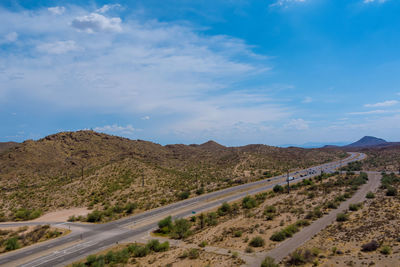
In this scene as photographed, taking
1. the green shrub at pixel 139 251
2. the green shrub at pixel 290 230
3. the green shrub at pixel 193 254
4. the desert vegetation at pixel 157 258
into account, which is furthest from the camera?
the green shrub at pixel 290 230

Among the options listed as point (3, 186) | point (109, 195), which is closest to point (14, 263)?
point (109, 195)

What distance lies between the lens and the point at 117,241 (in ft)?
116

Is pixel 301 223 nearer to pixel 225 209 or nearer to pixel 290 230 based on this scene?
pixel 290 230

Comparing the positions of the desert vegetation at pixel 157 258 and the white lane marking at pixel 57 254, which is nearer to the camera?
the desert vegetation at pixel 157 258

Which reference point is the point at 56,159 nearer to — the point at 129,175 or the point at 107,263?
the point at 129,175

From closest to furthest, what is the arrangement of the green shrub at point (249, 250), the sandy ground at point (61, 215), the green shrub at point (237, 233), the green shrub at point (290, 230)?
the green shrub at point (249, 250) → the green shrub at point (290, 230) → the green shrub at point (237, 233) → the sandy ground at point (61, 215)

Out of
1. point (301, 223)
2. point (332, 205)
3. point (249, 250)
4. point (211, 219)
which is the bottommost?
point (211, 219)

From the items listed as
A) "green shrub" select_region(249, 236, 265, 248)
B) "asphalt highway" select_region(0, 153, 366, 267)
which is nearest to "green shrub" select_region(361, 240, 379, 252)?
"green shrub" select_region(249, 236, 265, 248)

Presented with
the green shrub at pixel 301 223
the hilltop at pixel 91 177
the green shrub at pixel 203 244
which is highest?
the hilltop at pixel 91 177

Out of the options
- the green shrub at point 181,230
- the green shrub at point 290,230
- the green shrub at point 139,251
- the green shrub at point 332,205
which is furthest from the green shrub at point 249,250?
the green shrub at point 332,205

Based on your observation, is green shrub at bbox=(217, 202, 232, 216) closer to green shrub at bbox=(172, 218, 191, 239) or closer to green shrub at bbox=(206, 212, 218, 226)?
green shrub at bbox=(206, 212, 218, 226)

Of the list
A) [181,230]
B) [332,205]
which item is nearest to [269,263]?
[181,230]

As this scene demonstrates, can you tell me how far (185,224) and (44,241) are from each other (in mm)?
21370

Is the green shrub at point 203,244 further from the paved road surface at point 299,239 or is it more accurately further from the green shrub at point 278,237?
the green shrub at point 278,237
